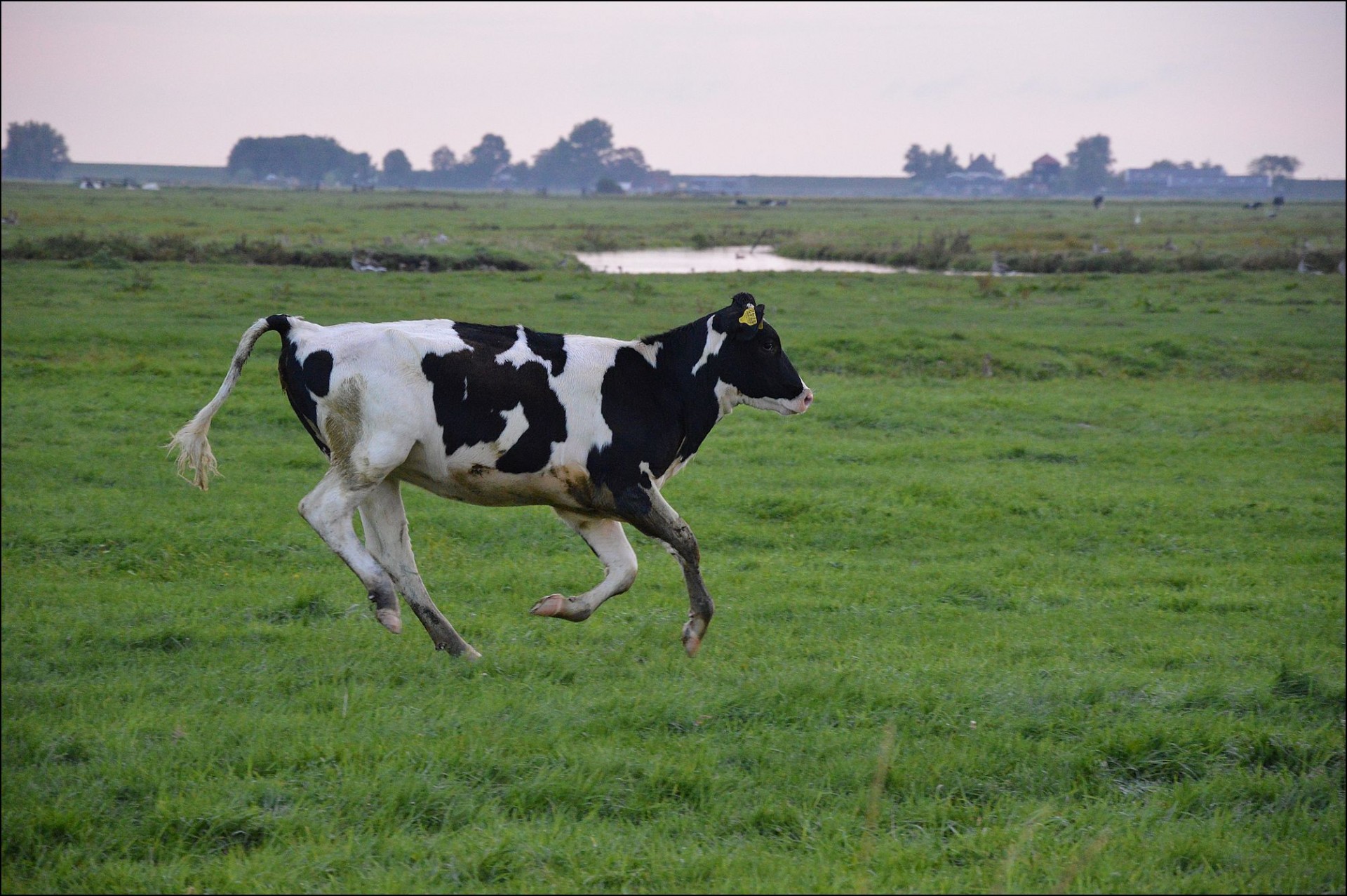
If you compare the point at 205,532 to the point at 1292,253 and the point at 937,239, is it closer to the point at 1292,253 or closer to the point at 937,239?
the point at 1292,253

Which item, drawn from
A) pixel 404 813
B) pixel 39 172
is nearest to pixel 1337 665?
pixel 404 813

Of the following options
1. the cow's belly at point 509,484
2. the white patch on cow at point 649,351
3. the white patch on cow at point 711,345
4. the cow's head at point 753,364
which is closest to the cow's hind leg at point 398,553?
the cow's belly at point 509,484

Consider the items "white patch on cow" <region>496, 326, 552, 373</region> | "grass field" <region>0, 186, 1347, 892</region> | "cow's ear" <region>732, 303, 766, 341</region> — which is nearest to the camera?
"grass field" <region>0, 186, 1347, 892</region>

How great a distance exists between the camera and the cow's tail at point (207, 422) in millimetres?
6668

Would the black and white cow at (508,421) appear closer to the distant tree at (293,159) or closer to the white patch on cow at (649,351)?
the white patch on cow at (649,351)

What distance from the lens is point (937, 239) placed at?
51438 millimetres

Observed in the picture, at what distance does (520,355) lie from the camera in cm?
689

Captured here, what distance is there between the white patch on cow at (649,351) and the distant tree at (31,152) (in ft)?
680

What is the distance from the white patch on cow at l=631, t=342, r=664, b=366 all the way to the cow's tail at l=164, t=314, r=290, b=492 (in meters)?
2.13

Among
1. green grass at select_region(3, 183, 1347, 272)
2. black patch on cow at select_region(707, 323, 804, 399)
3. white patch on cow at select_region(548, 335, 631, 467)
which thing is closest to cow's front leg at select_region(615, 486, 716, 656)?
white patch on cow at select_region(548, 335, 631, 467)

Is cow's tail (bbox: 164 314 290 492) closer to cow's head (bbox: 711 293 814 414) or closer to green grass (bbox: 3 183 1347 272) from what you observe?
cow's head (bbox: 711 293 814 414)

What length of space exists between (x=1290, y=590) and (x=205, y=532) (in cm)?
901

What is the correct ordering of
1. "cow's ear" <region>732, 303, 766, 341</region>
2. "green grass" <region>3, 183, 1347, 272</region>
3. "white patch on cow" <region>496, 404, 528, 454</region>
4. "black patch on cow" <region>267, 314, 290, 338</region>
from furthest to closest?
"green grass" <region>3, 183, 1347, 272</region> → "cow's ear" <region>732, 303, 766, 341</region> → "white patch on cow" <region>496, 404, 528, 454</region> → "black patch on cow" <region>267, 314, 290, 338</region>

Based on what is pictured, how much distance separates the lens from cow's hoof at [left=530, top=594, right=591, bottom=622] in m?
6.61
